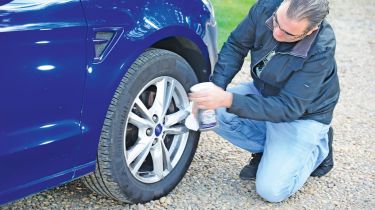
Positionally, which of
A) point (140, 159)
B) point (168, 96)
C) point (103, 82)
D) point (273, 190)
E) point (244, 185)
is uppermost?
point (103, 82)

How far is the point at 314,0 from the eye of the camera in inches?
119

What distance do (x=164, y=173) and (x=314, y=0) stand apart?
1185 millimetres

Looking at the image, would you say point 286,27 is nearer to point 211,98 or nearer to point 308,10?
point 308,10

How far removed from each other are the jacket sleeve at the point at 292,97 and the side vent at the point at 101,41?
77cm

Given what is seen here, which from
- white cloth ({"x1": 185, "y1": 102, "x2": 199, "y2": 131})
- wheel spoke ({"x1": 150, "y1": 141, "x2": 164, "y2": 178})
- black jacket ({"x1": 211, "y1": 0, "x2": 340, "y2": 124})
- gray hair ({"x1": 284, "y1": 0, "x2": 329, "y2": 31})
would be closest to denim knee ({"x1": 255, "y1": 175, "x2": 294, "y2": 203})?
black jacket ({"x1": 211, "y1": 0, "x2": 340, "y2": 124})

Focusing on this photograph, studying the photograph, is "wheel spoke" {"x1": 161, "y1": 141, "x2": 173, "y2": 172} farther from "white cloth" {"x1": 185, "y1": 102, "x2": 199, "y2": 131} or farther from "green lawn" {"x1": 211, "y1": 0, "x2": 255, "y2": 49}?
"green lawn" {"x1": 211, "y1": 0, "x2": 255, "y2": 49}

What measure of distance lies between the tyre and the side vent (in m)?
0.24

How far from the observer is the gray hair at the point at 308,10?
9.77ft

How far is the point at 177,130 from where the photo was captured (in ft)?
11.0

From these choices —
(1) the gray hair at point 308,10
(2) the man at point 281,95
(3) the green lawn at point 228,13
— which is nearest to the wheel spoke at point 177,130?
(2) the man at point 281,95

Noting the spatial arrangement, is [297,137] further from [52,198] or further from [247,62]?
[247,62]

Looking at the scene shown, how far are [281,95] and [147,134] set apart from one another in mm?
727

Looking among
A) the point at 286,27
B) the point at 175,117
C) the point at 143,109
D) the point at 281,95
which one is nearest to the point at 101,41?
the point at 143,109

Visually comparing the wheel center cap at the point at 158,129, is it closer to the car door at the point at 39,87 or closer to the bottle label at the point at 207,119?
the bottle label at the point at 207,119
